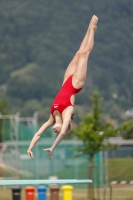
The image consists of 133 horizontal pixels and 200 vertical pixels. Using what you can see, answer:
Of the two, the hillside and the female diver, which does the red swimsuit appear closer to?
the female diver

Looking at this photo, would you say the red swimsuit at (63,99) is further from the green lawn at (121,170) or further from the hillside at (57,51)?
the hillside at (57,51)

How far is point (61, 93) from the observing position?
1519cm

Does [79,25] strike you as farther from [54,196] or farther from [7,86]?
[54,196]

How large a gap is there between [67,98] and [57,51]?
14651 centimetres

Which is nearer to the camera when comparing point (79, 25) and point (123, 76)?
point (123, 76)

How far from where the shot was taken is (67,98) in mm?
15109

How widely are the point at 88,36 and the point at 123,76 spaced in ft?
435

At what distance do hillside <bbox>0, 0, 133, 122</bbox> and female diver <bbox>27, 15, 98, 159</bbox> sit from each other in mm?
107303

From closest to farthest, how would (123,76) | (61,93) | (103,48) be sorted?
(61,93), (123,76), (103,48)

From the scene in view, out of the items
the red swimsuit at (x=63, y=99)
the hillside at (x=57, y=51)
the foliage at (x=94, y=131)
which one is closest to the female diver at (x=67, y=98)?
the red swimsuit at (x=63, y=99)

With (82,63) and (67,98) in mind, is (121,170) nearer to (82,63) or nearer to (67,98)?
(82,63)

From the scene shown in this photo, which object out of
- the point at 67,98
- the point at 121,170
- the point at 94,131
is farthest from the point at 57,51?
the point at 67,98

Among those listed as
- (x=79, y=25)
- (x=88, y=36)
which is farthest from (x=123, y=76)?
(x=88, y=36)

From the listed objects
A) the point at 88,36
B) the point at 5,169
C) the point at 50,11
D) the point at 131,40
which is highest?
the point at 50,11
